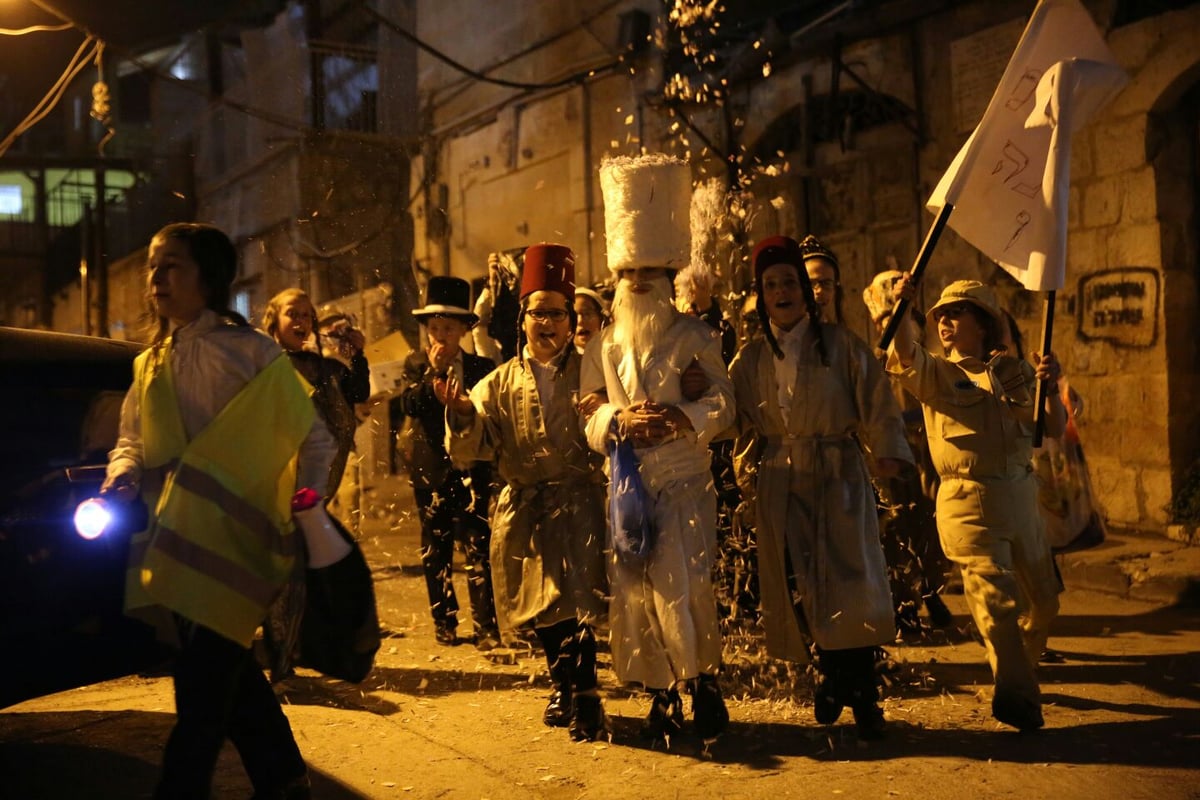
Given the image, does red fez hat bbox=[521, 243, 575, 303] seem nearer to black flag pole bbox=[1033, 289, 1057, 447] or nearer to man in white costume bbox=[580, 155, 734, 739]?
man in white costume bbox=[580, 155, 734, 739]

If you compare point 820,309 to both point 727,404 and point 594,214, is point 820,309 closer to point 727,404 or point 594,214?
point 727,404

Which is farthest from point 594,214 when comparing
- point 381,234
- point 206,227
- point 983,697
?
point 206,227

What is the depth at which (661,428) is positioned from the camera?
4.68 meters

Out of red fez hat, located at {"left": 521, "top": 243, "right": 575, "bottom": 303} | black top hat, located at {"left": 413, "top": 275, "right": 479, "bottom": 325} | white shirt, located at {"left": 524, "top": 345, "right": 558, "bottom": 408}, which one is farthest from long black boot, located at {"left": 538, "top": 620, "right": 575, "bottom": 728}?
black top hat, located at {"left": 413, "top": 275, "right": 479, "bottom": 325}

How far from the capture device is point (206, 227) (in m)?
3.81

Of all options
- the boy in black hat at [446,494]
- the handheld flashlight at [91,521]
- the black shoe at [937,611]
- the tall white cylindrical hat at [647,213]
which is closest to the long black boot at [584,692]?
the tall white cylindrical hat at [647,213]

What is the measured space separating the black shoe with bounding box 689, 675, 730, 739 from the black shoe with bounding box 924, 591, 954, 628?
102 inches

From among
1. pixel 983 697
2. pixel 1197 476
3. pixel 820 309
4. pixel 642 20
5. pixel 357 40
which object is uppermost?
pixel 357 40

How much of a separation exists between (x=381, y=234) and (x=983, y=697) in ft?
57.8

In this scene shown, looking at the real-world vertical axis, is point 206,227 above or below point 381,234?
below

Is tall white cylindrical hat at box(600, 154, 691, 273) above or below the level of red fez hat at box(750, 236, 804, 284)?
above

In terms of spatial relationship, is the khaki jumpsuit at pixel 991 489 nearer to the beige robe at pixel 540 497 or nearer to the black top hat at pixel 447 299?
the beige robe at pixel 540 497

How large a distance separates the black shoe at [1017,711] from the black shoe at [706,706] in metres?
1.09

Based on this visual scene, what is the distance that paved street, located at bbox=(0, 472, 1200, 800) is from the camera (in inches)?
170
